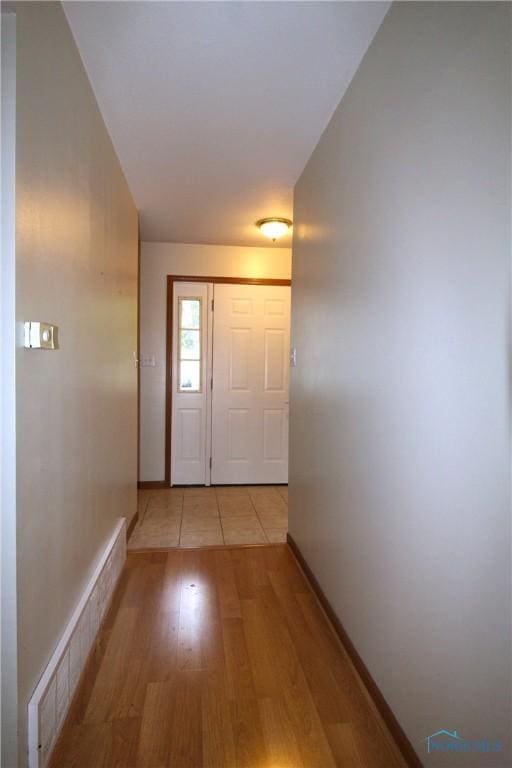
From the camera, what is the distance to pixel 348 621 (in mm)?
1699

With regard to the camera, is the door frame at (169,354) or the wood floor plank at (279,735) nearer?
the wood floor plank at (279,735)

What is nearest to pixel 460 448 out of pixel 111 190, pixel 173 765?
pixel 173 765

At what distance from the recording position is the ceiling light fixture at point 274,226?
10.9 feet

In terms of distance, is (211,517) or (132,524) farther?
(211,517)

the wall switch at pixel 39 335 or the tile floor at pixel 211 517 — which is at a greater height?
the wall switch at pixel 39 335

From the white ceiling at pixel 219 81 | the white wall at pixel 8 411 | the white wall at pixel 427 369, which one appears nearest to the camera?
the white wall at pixel 427 369

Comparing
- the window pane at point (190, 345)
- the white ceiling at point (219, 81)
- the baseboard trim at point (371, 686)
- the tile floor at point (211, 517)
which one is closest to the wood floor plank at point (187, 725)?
the baseboard trim at point (371, 686)

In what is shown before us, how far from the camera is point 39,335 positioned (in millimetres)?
1101

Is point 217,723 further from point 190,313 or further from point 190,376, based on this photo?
point 190,313

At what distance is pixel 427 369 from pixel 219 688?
136cm

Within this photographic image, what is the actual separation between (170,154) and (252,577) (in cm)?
247

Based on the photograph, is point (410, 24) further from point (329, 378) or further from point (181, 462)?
point (181, 462)

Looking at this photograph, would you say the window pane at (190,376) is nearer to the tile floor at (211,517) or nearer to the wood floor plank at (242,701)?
the tile floor at (211,517)

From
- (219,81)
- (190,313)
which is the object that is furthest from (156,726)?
(190,313)
